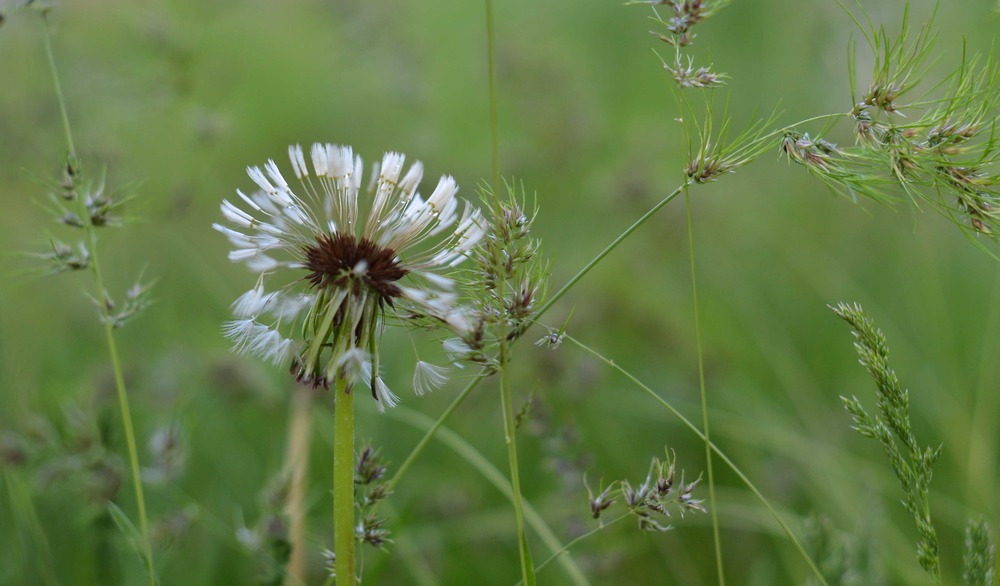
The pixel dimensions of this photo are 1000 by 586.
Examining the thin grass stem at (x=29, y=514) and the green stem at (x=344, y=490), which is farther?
the thin grass stem at (x=29, y=514)

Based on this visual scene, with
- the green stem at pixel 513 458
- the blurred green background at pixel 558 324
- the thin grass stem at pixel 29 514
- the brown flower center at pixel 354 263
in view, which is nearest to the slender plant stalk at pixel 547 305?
the green stem at pixel 513 458

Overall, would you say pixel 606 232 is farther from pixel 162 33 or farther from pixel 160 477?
pixel 160 477

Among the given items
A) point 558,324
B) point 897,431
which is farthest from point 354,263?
point 558,324

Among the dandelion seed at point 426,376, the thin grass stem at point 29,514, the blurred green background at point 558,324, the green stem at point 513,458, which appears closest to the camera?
the green stem at point 513,458

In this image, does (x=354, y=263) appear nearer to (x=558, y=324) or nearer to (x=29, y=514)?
(x=29, y=514)

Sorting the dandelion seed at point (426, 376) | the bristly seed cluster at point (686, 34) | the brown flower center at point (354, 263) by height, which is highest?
the bristly seed cluster at point (686, 34)

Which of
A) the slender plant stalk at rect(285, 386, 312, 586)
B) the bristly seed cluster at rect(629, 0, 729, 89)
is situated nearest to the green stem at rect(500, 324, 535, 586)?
the bristly seed cluster at rect(629, 0, 729, 89)

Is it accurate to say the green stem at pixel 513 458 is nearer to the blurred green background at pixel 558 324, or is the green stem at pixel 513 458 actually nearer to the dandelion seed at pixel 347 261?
the dandelion seed at pixel 347 261
